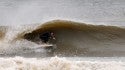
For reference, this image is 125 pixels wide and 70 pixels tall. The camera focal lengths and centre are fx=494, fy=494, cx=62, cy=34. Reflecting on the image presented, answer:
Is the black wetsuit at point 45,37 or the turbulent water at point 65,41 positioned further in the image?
the black wetsuit at point 45,37

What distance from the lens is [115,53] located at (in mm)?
13461

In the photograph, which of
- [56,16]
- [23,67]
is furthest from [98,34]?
[23,67]

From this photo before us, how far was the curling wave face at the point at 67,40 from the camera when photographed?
13773 mm

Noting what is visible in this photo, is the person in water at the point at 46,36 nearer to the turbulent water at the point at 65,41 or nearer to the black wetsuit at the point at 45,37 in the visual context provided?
the black wetsuit at the point at 45,37

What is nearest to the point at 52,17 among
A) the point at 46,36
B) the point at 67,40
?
the point at 67,40

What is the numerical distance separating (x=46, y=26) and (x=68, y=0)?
23.2ft

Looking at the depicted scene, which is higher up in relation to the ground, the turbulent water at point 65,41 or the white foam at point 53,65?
the white foam at point 53,65

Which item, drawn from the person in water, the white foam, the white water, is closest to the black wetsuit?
the person in water

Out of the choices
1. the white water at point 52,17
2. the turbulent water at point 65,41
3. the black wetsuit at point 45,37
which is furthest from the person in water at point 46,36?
the white water at point 52,17

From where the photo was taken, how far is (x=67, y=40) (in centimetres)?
1533

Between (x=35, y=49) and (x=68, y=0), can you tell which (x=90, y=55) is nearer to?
(x=35, y=49)

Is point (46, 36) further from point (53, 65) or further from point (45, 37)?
point (53, 65)

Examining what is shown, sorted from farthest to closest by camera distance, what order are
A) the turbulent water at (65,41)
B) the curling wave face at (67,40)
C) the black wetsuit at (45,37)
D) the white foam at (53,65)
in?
the black wetsuit at (45,37) < the curling wave face at (67,40) < the turbulent water at (65,41) < the white foam at (53,65)

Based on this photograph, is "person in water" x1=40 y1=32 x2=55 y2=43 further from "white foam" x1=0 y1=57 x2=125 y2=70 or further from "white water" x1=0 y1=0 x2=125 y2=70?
"white foam" x1=0 y1=57 x2=125 y2=70
